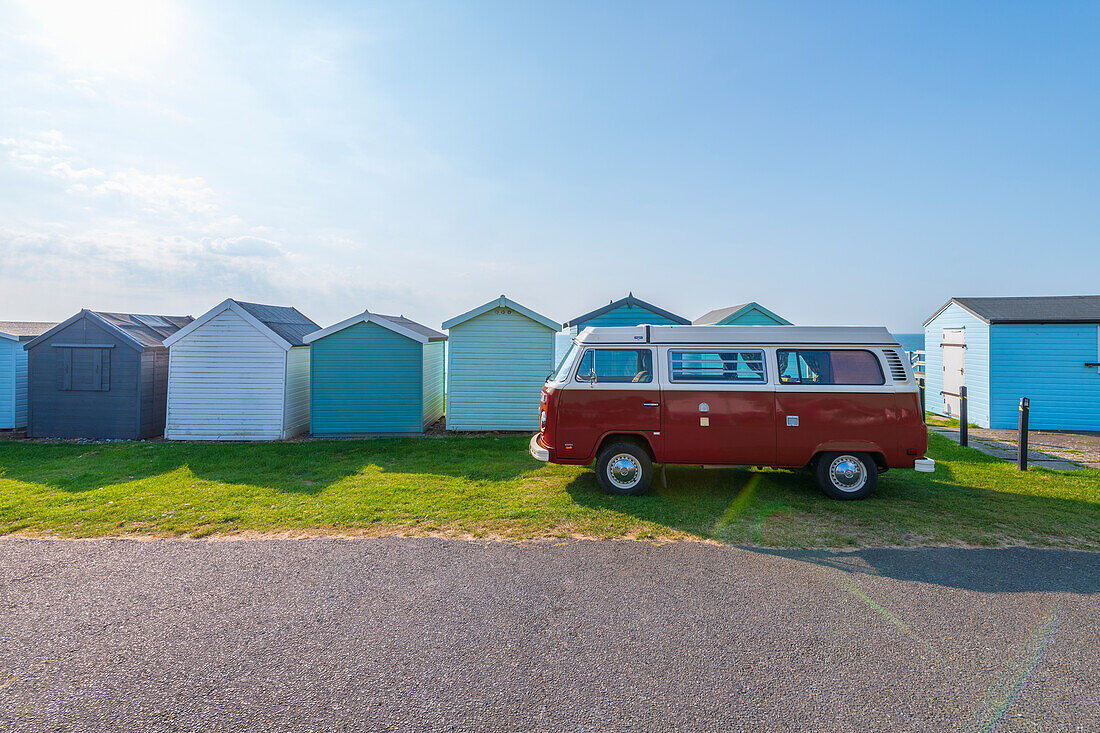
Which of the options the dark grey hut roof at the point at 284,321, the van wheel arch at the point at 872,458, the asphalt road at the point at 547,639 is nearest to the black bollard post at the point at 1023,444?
the van wheel arch at the point at 872,458

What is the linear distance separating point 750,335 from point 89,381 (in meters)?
15.3

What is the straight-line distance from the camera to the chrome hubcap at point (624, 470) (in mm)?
7910

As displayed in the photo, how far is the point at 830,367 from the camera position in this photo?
7.70 meters

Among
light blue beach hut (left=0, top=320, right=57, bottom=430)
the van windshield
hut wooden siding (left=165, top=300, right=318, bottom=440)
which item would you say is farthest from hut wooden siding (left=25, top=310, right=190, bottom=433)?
the van windshield

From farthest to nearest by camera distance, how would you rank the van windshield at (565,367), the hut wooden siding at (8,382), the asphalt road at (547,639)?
1. the hut wooden siding at (8,382)
2. the van windshield at (565,367)
3. the asphalt road at (547,639)

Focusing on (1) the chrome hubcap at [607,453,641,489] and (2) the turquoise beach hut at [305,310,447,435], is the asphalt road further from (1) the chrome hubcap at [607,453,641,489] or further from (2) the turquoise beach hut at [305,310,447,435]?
(2) the turquoise beach hut at [305,310,447,435]

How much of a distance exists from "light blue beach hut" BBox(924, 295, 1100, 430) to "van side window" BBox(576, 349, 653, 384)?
12.3 meters

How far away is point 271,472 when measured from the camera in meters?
9.75

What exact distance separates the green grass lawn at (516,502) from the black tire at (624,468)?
0.22 metres

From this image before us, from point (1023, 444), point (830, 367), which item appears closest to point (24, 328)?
point (830, 367)

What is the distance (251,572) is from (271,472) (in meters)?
4.84

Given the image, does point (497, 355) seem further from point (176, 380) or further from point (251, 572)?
point (251, 572)

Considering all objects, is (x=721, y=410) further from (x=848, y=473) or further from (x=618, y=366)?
(x=848, y=473)

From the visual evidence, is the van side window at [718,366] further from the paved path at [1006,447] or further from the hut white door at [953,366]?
the hut white door at [953,366]
